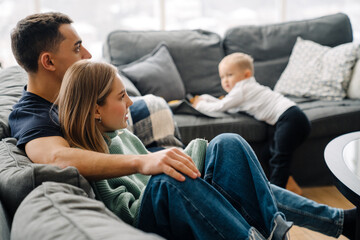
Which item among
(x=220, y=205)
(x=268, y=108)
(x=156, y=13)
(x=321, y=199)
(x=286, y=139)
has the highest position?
(x=156, y=13)

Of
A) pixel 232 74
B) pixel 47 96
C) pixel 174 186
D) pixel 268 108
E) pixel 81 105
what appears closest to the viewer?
pixel 174 186

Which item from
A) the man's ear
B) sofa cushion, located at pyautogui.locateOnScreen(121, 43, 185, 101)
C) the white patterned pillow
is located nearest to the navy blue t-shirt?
the man's ear

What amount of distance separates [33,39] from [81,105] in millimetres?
382

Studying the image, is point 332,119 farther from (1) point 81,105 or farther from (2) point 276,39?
(1) point 81,105

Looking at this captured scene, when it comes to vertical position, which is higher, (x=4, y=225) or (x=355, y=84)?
(x=4, y=225)

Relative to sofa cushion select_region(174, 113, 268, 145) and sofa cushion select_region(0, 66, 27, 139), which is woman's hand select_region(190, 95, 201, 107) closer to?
sofa cushion select_region(174, 113, 268, 145)

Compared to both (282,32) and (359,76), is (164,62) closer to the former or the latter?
(282,32)

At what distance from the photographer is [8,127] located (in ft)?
4.70

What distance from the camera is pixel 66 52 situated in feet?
4.98

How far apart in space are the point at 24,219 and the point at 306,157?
86.2 inches

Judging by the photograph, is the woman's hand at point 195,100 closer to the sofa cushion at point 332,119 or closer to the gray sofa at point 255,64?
the gray sofa at point 255,64

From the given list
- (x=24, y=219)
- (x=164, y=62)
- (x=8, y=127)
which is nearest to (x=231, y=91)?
(x=164, y=62)

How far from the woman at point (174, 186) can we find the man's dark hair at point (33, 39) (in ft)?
0.76

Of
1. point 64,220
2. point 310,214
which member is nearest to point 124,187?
point 64,220
